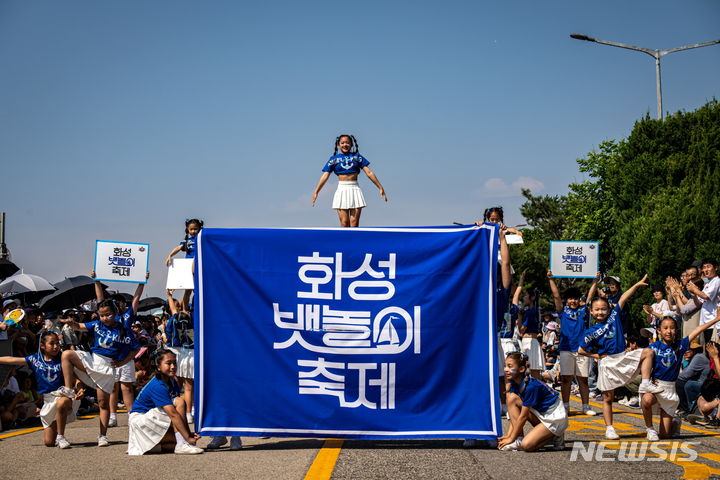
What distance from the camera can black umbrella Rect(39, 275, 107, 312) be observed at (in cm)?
2006

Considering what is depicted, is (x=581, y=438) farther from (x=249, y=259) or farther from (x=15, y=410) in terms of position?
(x=15, y=410)

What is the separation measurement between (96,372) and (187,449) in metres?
2.22

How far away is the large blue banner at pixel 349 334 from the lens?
815 centimetres

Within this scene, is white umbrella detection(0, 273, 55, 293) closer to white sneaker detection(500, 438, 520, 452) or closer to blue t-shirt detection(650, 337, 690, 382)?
white sneaker detection(500, 438, 520, 452)

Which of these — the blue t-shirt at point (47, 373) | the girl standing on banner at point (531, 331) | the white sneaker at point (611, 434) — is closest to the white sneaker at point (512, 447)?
the white sneaker at point (611, 434)

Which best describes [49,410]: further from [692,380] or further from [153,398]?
[692,380]

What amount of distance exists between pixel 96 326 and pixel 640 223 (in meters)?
22.5

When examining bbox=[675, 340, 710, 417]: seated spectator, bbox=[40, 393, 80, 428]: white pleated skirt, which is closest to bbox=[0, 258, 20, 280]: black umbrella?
bbox=[40, 393, 80, 428]: white pleated skirt

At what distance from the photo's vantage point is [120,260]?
459 inches

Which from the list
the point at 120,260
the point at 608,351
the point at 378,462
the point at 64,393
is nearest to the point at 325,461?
the point at 378,462

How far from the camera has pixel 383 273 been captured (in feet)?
27.6

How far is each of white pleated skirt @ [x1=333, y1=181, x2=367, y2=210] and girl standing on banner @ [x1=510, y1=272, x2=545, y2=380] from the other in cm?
268

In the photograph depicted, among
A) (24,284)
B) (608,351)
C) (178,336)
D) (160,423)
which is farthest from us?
(24,284)

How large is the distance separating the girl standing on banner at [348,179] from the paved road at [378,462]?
307 cm
